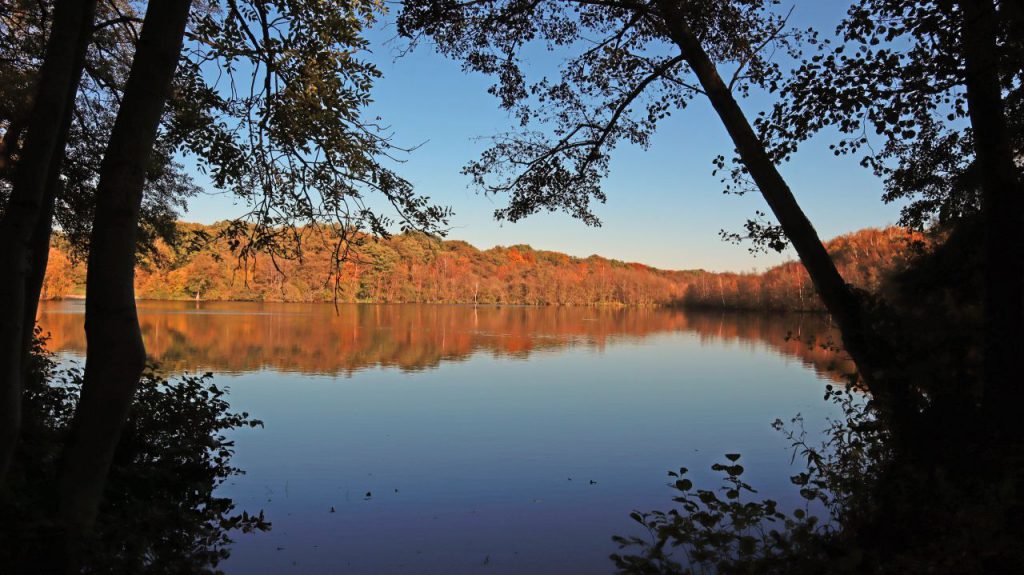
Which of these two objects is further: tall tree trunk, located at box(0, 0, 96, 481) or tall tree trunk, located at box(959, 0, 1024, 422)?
tall tree trunk, located at box(959, 0, 1024, 422)

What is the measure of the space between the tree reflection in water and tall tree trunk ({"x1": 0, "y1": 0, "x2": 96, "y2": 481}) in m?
0.43

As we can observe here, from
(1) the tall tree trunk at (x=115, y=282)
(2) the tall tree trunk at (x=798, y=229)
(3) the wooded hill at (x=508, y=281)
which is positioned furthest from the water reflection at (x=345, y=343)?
(1) the tall tree trunk at (x=115, y=282)

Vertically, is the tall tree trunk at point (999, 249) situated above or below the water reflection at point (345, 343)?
above

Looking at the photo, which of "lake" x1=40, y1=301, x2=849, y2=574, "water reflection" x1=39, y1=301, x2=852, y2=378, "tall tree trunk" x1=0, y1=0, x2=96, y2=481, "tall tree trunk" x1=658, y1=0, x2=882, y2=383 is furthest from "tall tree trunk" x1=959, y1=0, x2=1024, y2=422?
"water reflection" x1=39, y1=301, x2=852, y2=378

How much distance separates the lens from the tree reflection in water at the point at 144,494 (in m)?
2.83

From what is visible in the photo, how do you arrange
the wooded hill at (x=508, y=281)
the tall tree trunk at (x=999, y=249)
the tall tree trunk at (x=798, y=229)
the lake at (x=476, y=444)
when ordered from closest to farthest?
1. the tall tree trunk at (x=999, y=249)
2. the tall tree trunk at (x=798, y=229)
3. the lake at (x=476, y=444)
4. the wooded hill at (x=508, y=281)

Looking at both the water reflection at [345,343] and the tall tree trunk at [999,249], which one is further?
the water reflection at [345,343]

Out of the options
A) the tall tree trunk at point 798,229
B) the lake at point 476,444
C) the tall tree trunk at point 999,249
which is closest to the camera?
the tall tree trunk at point 999,249

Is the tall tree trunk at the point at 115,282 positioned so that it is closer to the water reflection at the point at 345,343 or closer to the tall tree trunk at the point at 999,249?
the tall tree trunk at the point at 999,249

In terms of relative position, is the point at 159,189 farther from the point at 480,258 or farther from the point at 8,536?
the point at 480,258

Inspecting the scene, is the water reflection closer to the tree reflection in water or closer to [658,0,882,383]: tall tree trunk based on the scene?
the tree reflection in water

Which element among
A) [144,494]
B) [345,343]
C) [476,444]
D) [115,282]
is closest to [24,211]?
[115,282]

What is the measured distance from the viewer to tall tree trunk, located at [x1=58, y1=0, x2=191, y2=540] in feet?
8.30

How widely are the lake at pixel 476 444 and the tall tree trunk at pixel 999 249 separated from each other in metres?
1.08
